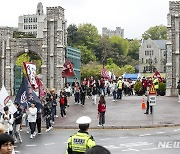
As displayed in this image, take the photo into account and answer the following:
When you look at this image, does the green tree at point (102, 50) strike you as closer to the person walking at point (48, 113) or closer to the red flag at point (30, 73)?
the red flag at point (30, 73)

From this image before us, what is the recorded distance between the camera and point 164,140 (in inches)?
673

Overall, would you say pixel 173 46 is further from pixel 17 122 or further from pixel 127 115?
pixel 17 122

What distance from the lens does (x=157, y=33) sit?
139 metres

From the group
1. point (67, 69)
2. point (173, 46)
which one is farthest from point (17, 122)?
point (173, 46)

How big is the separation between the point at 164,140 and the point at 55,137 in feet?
14.7

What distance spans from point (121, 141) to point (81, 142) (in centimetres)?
979

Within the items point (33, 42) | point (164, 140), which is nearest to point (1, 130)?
point (164, 140)

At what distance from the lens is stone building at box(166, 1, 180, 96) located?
Answer: 39875mm

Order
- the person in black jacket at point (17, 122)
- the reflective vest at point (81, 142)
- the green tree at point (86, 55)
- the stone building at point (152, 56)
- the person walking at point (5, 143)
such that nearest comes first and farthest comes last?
1. the person walking at point (5, 143)
2. the reflective vest at point (81, 142)
3. the person in black jacket at point (17, 122)
4. the green tree at point (86, 55)
5. the stone building at point (152, 56)

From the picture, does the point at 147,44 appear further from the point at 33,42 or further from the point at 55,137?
the point at 55,137

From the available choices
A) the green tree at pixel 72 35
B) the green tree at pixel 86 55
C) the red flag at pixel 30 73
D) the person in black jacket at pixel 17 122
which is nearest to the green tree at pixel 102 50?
the green tree at pixel 86 55

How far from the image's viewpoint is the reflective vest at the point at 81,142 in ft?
24.3

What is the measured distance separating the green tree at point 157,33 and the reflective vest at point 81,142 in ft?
433

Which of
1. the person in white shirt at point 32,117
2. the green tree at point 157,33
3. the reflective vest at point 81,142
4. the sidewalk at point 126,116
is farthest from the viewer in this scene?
the green tree at point 157,33
